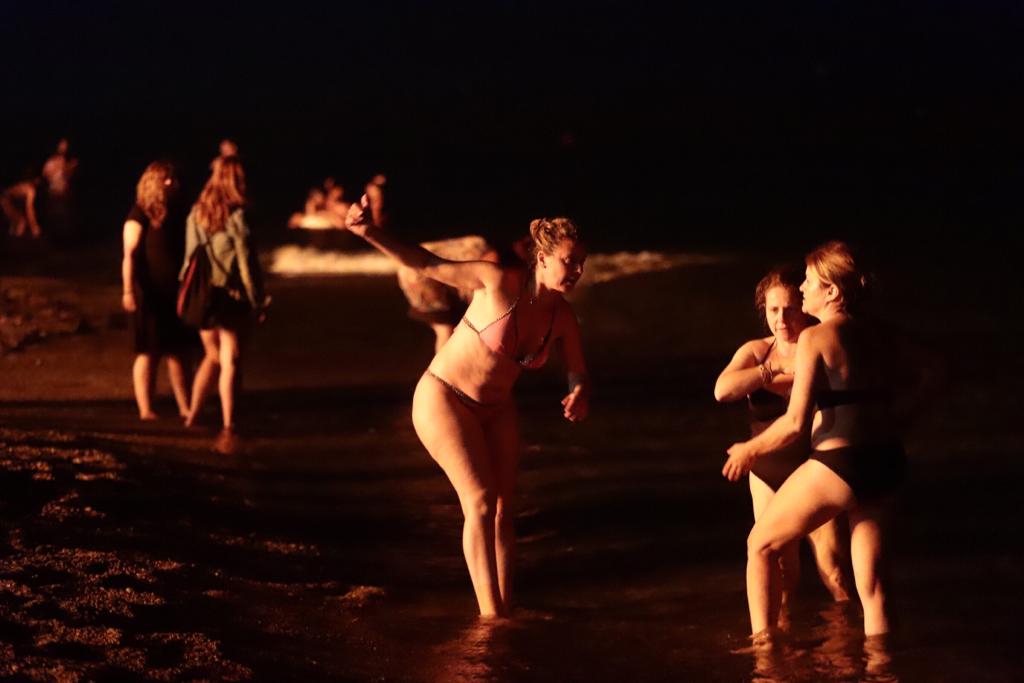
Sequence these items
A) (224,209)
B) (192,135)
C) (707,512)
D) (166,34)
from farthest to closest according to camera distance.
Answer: (166,34), (192,135), (224,209), (707,512)

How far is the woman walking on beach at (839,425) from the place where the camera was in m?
6.11

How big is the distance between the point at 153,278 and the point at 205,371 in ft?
2.53

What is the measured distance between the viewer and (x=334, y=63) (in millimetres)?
120125

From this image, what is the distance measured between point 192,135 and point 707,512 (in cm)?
8440

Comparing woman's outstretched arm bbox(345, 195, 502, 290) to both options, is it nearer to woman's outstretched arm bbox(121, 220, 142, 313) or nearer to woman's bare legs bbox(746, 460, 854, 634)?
woman's bare legs bbox(746, 460, 854, 634)

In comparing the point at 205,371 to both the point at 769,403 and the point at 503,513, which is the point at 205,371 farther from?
the point at 769,403

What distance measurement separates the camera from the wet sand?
21.7 ft

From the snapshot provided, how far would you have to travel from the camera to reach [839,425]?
6.15 meters

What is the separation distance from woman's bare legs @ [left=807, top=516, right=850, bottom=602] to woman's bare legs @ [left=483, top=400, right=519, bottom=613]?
1.26 metres

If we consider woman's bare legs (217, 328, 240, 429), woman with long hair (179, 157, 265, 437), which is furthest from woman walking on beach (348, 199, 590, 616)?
woman's bare legs (217, 328, 240, 429)

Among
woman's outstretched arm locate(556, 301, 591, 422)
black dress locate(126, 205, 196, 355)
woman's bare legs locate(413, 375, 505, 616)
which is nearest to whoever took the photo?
woman's bare legs locate(413, 375, 505, 616)

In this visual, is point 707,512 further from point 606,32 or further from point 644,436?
point 606,32

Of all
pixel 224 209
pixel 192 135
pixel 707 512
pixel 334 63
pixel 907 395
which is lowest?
pixel 707 512

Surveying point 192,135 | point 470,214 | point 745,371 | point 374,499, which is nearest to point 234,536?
point 374,499
